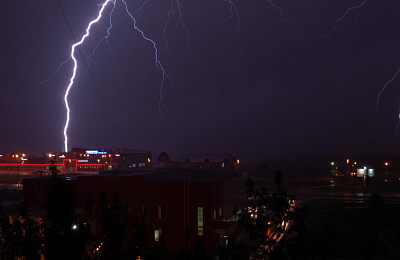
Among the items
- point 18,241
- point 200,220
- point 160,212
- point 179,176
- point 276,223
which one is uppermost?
point 276,223

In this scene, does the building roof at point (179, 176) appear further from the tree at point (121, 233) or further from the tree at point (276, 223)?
the tree at point (276, 223)

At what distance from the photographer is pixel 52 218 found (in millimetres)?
5461

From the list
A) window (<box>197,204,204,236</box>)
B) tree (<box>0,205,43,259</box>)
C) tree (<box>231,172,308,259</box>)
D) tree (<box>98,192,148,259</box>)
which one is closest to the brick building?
window (<box>197,204,204,236</box>)

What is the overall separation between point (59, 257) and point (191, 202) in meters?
13.6

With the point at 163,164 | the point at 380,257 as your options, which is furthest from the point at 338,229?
the point at 163,164

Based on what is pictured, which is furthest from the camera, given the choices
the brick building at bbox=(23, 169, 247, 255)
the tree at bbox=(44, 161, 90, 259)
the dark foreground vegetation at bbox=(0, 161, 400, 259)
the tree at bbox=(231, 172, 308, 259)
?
the brick building at bbox=(23, 169, 247, 255)

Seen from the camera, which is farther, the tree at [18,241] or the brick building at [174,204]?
the brick building at [174,204]

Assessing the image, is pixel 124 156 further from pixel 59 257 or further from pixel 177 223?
pixel 59 257

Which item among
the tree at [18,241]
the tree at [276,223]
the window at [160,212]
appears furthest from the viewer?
the window at [160,212]

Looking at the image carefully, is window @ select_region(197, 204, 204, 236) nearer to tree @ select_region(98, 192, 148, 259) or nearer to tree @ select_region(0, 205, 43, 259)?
tree @ select_region(98, 192, 148, 259)

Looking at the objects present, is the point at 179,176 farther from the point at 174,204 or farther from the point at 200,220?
the point at 200,220

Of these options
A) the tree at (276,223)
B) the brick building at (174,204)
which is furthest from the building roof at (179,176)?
the tree at (276,223)

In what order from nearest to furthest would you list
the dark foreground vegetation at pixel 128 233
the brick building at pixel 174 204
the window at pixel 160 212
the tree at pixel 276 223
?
the tree at pixel 276 223 < the dark foreground vegetation at pixel 128 233 < the brick building at pixel 174 204 < the window at pixel 160 212

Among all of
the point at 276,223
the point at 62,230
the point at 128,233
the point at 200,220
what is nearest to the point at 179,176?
the point at 200,220
